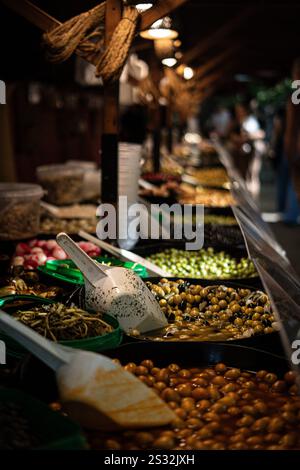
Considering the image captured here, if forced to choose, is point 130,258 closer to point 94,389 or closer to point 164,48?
point 94,389

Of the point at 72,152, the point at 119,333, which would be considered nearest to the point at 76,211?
the point at 119,333

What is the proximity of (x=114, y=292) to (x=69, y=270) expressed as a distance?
2.12 ft

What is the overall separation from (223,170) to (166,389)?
307 inches

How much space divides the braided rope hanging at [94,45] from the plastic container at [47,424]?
216 cm

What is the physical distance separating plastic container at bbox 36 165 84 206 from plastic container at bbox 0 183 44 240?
3.97 ft

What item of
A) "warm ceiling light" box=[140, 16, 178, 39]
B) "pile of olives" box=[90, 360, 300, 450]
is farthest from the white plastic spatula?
"warm ceiling light" box=[140, 16, 178, 39]

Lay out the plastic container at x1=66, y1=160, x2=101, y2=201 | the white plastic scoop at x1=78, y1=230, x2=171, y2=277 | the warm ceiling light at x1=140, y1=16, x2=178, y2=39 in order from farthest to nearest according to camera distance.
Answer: the plastic container at x1=66, y1=160, x2=101, y2=201, the warm ceiling light at x1=140, y1=16, x2=178, y2=39, the white plastic scoop at x1=78, y1=230, x2=171, y2=277

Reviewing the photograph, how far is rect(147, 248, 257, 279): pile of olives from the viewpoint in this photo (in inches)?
160

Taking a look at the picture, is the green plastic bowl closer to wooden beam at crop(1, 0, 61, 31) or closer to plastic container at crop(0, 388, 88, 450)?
plastic container at crop(0, 388, 88, 450)

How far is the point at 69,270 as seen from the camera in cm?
327

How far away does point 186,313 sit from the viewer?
3078 mm

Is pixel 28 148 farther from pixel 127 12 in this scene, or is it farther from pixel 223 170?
pixel 127 12

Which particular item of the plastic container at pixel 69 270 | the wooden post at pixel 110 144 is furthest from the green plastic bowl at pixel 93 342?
the wooden post at pixel 110 144

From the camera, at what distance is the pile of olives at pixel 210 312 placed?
282 cm
